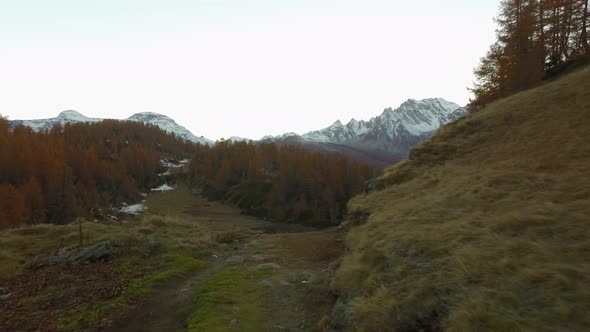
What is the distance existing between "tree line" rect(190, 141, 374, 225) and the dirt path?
72501 millimetres

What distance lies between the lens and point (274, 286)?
51.5 ft

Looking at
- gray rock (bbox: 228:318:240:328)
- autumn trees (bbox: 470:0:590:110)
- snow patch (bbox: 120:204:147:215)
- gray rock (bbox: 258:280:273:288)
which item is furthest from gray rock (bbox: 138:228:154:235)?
snow patch (bbox: 120:204:147:215)

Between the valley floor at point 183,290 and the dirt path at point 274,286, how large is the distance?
4 centimetres

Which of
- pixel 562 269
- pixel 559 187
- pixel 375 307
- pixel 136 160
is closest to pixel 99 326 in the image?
pixel 375 307

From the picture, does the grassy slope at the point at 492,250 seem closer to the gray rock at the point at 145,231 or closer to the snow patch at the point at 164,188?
the gray rock at the point at 145,231

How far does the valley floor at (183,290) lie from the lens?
12320 mm

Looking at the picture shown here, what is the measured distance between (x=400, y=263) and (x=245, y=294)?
298 inches

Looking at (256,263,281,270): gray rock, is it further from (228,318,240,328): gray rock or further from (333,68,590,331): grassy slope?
(228,318,240,328): gray rock

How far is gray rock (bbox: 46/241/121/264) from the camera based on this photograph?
20109 millimetres

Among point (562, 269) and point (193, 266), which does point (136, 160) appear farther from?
point (562, 269)

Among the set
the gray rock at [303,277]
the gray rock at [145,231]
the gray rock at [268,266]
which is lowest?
the gray rock at [268,266]

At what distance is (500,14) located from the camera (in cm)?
4756

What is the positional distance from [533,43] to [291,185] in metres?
84.0

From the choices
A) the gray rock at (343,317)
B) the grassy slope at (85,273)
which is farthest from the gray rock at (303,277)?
the grassy slope at (85,273)
